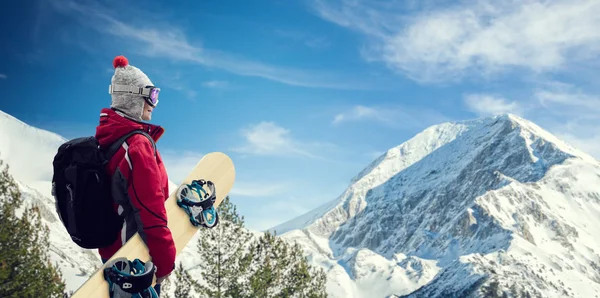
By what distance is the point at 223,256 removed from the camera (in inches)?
1198

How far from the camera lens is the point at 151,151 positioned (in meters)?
5.86

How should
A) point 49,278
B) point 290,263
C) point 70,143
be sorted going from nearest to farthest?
point 70,143, point 49,278, point 290,263

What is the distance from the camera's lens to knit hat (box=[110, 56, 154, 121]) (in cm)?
629

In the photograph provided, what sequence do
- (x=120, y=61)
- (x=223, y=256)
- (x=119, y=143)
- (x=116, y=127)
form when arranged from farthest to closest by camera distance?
(x=223, y=256) → (x=120, y=61) → (x=116, y=127) → (x=119, y=143)

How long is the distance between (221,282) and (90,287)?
25540 millimetres

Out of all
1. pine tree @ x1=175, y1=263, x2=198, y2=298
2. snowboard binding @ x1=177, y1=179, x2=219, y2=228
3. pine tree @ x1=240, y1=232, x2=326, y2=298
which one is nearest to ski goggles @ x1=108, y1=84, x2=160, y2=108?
snowboard binding @ x1=177, y1=179, x2=219, y2=228

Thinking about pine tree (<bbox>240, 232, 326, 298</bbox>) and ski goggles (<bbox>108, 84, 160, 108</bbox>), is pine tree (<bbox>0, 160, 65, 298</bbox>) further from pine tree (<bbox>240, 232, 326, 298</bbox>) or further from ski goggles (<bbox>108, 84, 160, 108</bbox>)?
ski goggles (<bbox>108, 84, 160, 108</bbox>)

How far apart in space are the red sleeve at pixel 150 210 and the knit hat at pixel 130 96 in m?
0.71

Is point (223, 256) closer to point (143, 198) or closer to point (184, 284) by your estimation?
point (184, 284)

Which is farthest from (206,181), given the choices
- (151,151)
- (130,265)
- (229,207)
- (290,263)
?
(290,263)

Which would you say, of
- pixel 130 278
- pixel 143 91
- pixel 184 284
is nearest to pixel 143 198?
pixel 130 278

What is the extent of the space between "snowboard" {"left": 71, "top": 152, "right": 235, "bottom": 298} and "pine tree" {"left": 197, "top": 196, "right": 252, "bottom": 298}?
23361 mm

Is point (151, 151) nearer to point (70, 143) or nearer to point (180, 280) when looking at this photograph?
point (70, 143)

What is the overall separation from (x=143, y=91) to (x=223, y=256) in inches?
986
